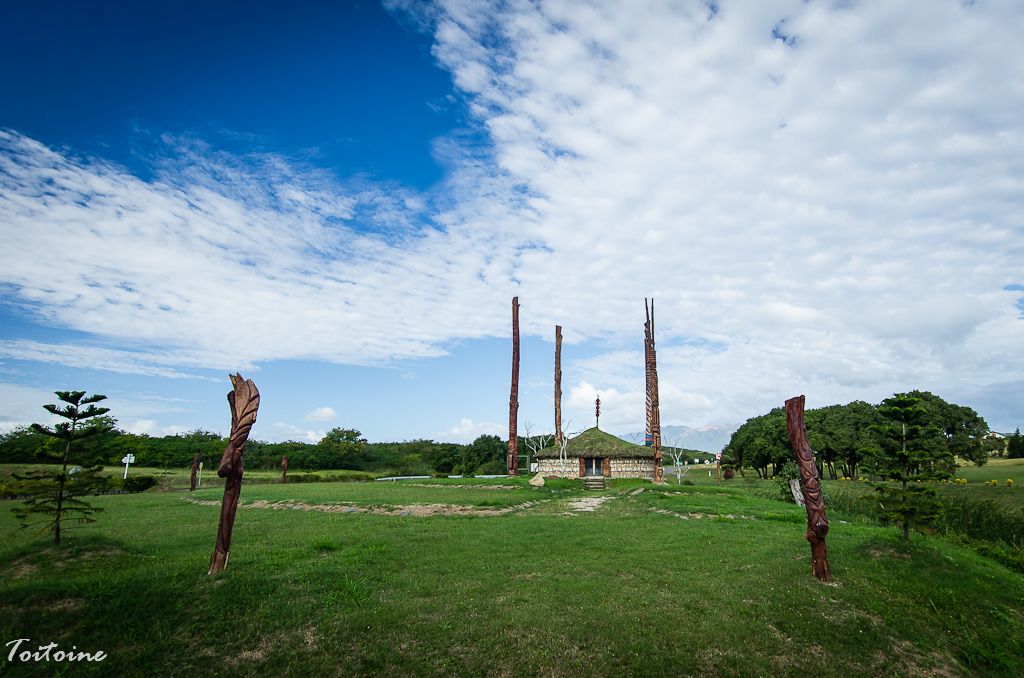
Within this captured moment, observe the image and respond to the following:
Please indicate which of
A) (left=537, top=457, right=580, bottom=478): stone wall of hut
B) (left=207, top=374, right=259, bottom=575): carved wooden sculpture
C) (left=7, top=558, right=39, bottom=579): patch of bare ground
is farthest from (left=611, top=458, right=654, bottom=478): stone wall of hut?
(left=7, top=558, right=39, bottom=579): patch of bare ground

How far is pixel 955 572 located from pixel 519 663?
8434 millimetres

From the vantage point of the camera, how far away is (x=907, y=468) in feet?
33.7

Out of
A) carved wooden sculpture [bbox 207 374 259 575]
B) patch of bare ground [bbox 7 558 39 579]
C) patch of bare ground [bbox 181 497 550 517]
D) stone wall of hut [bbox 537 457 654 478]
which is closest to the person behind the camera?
patch of bare ground [bbox 7 558 39 579]

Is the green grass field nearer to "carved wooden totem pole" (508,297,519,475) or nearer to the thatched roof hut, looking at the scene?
"carved wooden totem pole" (508,297,519,475)

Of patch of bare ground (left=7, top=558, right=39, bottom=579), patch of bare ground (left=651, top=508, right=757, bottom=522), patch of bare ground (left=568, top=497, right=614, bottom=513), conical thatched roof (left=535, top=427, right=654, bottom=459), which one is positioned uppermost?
conical thatched roof (left=535, top=427, right=654, bottom=459)

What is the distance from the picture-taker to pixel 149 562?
833 cm

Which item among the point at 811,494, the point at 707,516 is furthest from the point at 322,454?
the point at 811,494

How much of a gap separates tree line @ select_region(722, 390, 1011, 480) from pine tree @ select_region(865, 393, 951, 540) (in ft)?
56.8

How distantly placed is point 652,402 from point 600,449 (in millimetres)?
7464

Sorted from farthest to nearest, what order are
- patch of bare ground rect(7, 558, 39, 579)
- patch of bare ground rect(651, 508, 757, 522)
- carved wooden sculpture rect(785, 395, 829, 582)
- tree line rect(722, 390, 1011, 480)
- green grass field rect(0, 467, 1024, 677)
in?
tree line rect(722, 390, 1011, 480), patch of bare ground rect(651, 508, 757, 522), carved wooden sculpture rect(785, 395, 829, 582), patch of bare ground rect(7, 558, 39, 579), green grass field rect(0, 467, 1024, 677)

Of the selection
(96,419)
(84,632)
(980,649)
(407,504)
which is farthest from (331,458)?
(980,649)

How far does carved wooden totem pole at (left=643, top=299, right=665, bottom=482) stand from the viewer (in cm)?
3092

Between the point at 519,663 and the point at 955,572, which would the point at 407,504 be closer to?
the point at 519,663

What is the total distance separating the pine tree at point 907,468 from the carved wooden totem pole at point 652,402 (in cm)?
2024
